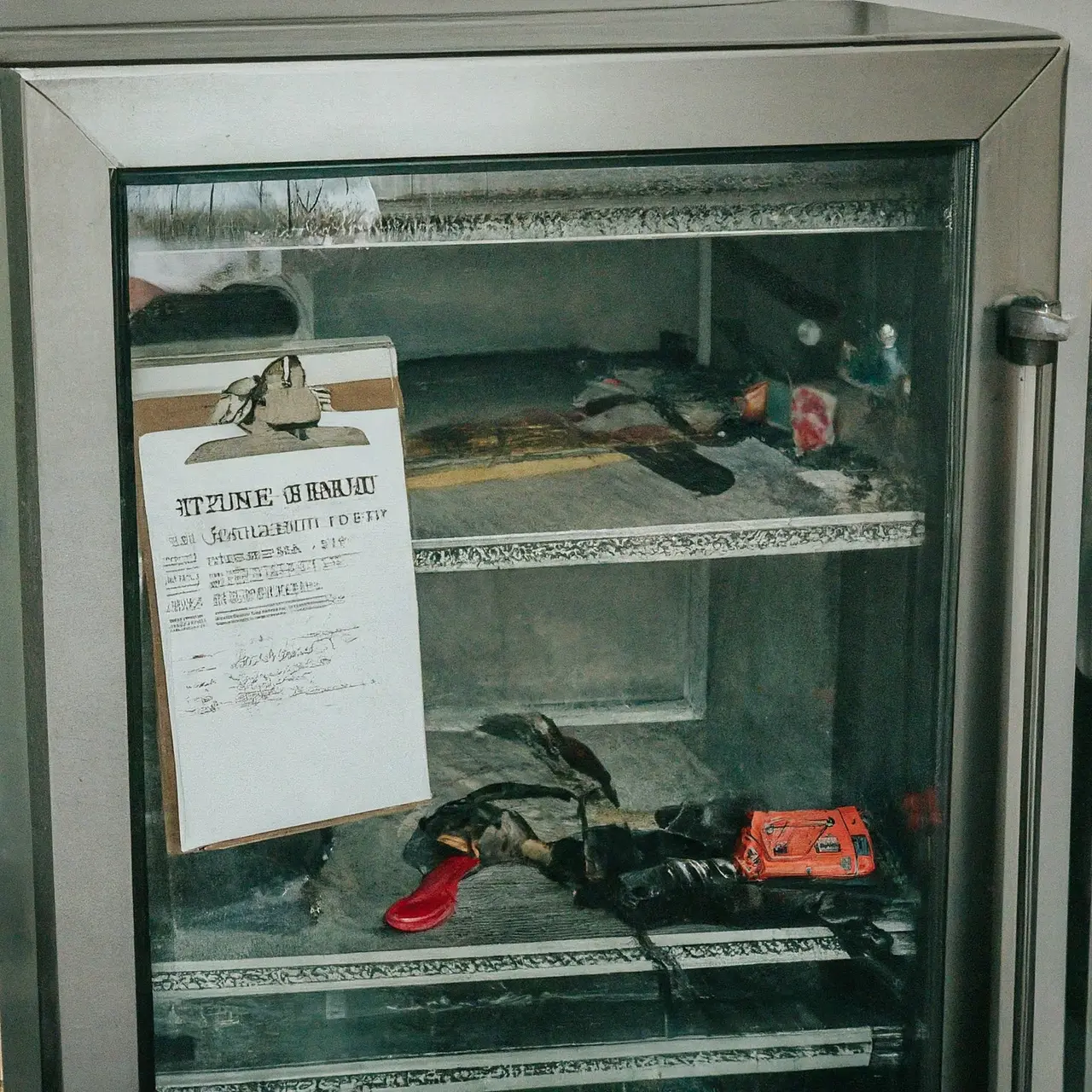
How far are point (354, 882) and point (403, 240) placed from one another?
2.07ft

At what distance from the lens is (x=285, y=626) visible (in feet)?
3.30

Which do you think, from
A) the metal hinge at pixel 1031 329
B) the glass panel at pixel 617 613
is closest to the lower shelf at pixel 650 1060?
the glass panel at pixel 617 613

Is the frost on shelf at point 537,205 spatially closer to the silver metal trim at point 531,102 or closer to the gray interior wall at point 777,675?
the silver metal trim at point 531,102

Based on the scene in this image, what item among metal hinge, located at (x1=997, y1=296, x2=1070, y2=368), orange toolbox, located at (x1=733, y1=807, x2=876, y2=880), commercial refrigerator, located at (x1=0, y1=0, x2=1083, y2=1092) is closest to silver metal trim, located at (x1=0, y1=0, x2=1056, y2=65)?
commercial refrigerator, located at (x1=0, y1=0, x2=1083, y2=1092)

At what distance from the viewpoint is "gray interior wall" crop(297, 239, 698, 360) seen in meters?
1.02

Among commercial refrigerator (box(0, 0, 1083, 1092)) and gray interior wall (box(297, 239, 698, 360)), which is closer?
commercial refrigerator (box(0, 0, 1083, 1092))

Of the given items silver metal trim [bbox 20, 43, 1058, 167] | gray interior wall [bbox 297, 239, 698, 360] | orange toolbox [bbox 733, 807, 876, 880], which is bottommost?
orange toolbox [bbox 733, 807, 876, 880]

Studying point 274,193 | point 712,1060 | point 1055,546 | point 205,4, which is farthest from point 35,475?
point 1055,546

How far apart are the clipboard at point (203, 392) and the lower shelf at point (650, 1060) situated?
0.92 ft

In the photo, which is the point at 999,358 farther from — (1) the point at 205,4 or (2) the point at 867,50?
(1) the point at 205,4

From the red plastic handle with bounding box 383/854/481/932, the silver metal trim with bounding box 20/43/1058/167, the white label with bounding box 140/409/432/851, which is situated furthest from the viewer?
the red plastic handle with bounding box 383/854/481/932

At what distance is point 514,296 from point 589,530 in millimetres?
237

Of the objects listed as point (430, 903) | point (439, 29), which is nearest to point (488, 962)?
point (430, 903)

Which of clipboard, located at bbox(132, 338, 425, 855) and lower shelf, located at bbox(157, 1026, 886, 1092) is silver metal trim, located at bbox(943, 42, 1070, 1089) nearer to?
lower shelf, located at bbox(157, 1026, 886, 1092)
